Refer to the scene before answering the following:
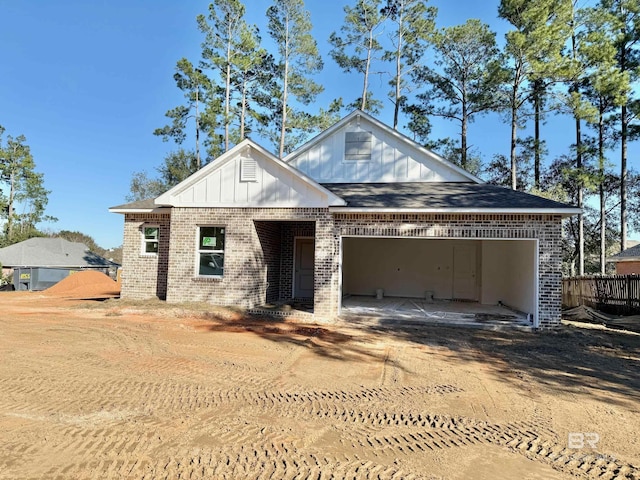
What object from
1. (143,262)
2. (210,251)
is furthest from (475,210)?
(143,262)

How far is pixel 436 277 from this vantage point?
50.4 feet

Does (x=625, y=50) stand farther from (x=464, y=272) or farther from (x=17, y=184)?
(x=17, y=184)

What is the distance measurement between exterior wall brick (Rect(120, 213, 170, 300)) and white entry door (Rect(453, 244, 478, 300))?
34.9ft

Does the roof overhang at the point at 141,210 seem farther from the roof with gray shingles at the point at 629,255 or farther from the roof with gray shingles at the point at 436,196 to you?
the roof with gray shingles at the point at 629,255

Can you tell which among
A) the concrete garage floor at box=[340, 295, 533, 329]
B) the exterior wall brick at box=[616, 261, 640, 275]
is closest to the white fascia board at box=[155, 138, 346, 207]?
the concrete garage floor at box=[340, 295, 533, 329]

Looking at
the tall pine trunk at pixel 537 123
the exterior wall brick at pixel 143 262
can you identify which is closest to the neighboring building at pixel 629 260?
the tall pine trunk at pixel 537 123

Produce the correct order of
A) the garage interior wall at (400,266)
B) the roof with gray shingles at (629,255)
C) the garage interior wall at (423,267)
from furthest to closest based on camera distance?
the roof with gray shingles at (629,255), the garage interior wall at (400,266), the garage interior wall at (423,267)

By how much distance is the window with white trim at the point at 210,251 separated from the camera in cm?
1178

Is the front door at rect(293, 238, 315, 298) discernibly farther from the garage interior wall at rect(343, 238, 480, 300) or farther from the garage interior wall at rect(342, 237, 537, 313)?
the garage interior wall at rect(343, 238, 480, 300)

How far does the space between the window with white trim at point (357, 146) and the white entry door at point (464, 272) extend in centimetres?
503

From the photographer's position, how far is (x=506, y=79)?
21953mm

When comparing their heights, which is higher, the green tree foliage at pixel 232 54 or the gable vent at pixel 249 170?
the green tree foliage at pixel 232 54

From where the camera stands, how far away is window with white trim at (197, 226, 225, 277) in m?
11.8

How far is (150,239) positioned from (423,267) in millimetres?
10245
